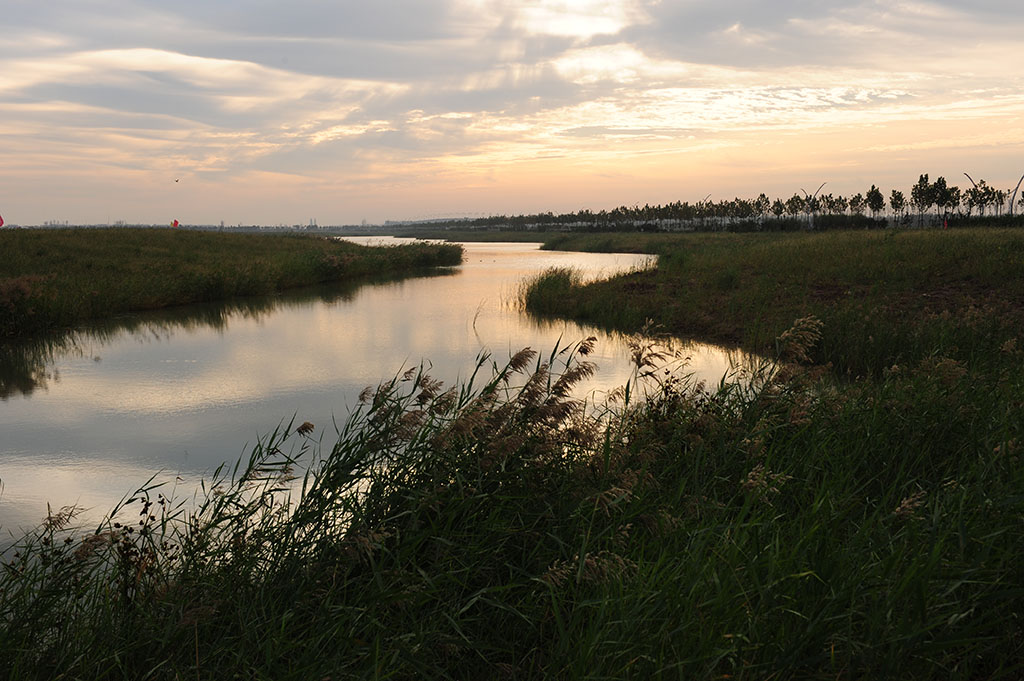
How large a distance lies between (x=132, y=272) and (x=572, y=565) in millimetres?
27478

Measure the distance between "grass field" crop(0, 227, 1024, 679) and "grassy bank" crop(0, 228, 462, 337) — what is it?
565 inches

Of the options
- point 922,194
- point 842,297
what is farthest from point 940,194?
point 842,297

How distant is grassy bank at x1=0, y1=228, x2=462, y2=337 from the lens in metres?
17.7

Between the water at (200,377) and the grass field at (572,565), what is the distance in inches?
93.7

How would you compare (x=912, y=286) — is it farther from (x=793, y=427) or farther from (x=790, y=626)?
(x=790, y=626)

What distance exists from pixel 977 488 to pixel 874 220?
80310mm

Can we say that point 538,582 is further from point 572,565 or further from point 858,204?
point 858,204

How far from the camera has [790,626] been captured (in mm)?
3150

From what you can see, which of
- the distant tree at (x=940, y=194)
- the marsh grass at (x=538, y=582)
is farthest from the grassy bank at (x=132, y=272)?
the distant tree at (x=940, y=194)

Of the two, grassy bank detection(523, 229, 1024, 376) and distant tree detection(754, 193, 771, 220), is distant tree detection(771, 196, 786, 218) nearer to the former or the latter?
distant tree detection(754, 193, 771, 220)

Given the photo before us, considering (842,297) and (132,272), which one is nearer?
(842,297)

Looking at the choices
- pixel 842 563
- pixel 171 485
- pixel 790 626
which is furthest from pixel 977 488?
pixel 171 485

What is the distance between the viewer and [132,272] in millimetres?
26062

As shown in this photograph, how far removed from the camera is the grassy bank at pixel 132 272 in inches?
696
